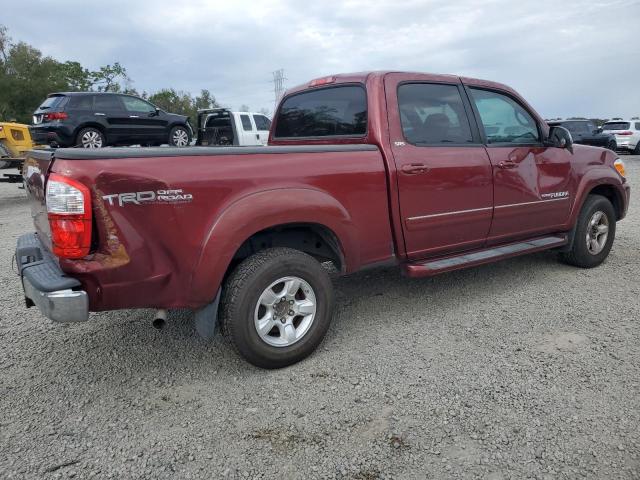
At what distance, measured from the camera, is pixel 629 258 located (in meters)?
5.31

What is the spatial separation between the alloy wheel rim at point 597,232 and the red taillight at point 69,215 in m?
4.52

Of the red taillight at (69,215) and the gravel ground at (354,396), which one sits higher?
the red taillight at (69,215)

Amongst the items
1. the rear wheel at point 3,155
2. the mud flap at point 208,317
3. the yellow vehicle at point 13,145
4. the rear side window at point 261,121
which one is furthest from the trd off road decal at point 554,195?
the rear side window at point 261,121

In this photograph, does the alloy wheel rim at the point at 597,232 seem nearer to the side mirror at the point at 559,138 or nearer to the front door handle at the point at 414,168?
the side mirror at the point at 559,138

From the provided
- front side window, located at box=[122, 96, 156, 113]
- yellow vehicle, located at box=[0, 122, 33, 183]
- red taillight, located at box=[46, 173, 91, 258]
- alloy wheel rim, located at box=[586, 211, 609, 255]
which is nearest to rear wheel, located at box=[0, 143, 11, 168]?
yellow vehicle, located at box=[0, 122, 33, 183]

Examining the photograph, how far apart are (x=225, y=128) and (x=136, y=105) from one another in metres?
2.36

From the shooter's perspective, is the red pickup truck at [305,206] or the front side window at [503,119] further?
the front side window at [503,119]

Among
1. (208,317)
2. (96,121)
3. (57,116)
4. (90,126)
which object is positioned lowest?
(208,317)

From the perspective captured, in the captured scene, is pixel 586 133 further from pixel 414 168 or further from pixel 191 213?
pixel 191 213

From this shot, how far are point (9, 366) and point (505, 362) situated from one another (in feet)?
10.4

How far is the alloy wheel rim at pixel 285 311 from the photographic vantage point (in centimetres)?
291

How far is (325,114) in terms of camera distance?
13.2 feet

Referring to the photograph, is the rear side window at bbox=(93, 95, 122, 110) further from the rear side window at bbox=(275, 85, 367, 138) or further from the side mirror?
the side mirror

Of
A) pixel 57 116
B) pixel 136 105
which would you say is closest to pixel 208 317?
pixel 57 116
